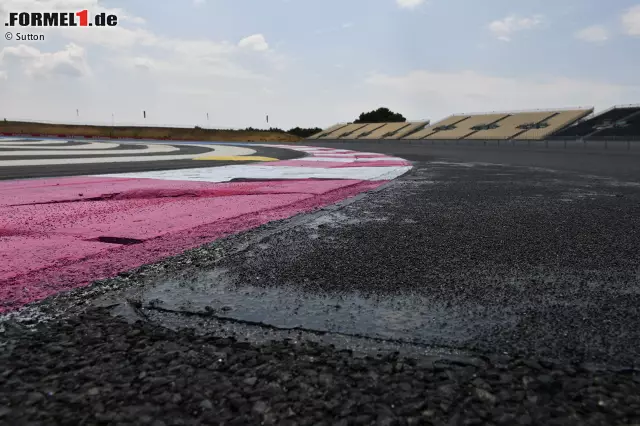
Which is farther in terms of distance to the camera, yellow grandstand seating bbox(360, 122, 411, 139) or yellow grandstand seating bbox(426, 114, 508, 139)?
yellow grandstand seating bbox(360, 122, 411, 139)

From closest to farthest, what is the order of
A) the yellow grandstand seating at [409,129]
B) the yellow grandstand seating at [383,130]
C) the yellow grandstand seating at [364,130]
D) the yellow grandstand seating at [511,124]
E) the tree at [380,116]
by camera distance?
the yellow grandstand seating at [511,124] → the yellow grandstand seating at [409,129] → the yellow grandstand seating at [383,130] → the yellow grandstand seating at [364,130] → the tree at [380,116]

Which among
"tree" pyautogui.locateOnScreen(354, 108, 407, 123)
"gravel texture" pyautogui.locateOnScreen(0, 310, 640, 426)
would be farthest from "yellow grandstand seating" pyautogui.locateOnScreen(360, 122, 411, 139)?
"gravel texture" pyautogui.locateOnScreen(0, 310, 640, 426)

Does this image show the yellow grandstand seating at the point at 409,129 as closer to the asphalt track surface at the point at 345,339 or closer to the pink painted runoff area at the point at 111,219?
the pink painted runoff area at the point at 111,219

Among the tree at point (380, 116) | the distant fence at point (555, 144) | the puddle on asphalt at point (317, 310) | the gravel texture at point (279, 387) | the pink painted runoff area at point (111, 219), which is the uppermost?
the tree at point (380, 116)

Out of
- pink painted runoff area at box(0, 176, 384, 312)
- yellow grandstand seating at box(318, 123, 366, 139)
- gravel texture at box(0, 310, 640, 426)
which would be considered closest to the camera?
gravel texture at box(0, 310, 640, 426)

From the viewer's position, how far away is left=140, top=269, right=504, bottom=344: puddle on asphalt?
2186mm

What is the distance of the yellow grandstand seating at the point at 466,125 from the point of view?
52.1 meters

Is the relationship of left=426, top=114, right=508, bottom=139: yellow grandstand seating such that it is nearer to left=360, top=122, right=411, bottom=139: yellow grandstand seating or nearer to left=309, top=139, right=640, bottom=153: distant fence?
left=309, top=139, right=640, bottom=153: distant fence

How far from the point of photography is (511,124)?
49.8 metres

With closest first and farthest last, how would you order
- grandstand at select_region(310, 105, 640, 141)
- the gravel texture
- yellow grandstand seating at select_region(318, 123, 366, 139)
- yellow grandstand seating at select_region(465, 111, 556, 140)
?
the gravel texture < grandstand at select_region(310, 105, 640, 141) < yellow grandstand seating at select_region(465, 111, 556, 140) < yellow grandstand seating at select_region(318, 123, 366, 139)

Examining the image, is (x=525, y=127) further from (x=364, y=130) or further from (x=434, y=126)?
(x=364, y=130)

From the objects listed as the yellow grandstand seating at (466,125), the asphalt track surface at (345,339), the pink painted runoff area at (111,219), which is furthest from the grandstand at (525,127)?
the asphalt track surface at (345,339)

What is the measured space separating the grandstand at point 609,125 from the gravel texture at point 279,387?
1539 inches

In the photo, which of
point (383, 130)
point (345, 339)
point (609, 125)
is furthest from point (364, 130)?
point (345, 339)
